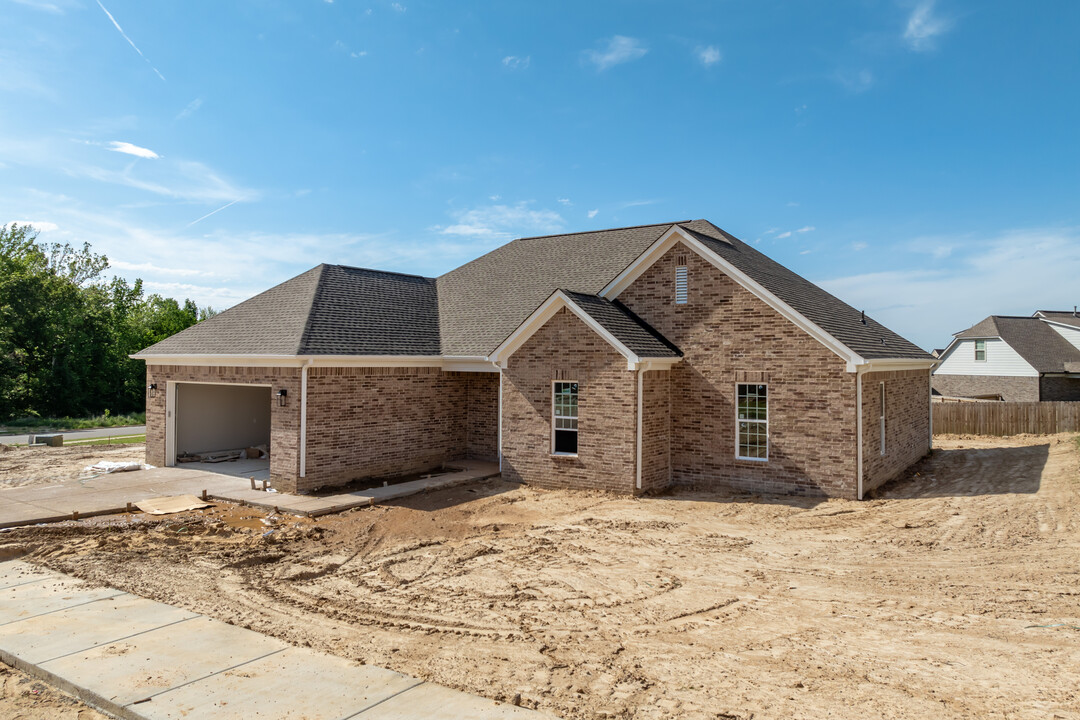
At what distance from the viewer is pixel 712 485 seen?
15969 millimetres

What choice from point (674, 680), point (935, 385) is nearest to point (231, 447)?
point (674, 680)

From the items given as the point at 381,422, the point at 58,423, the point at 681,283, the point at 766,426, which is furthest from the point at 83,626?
the point at 58,423

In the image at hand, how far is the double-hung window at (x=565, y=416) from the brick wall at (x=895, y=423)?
664cm

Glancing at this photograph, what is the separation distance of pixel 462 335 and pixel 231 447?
27.6ft

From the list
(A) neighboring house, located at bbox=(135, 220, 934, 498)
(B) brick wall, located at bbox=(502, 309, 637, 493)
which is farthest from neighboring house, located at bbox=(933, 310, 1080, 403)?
(B) brick wall, located at bbox=(502, 309, 637, 493)

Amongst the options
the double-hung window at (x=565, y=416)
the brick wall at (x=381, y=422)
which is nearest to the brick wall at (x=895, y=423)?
the double-hung window at (x=565, y=416)

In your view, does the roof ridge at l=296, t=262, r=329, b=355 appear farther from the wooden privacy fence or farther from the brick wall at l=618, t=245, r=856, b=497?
the wooden privacy fence

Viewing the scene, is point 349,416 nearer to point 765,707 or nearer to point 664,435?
point 664,435

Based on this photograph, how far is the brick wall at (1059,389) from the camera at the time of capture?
1478 inches

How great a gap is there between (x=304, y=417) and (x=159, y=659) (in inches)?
351

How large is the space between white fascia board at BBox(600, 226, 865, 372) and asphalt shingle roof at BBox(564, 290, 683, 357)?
787 mm

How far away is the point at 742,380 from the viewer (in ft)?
51.3

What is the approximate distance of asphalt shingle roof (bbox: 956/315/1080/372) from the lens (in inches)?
1496

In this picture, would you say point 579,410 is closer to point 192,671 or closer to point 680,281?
point 680,281
